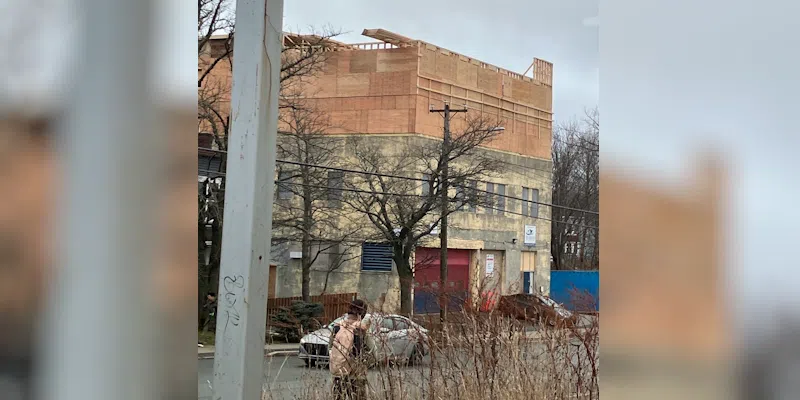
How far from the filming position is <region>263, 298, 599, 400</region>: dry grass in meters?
6.09

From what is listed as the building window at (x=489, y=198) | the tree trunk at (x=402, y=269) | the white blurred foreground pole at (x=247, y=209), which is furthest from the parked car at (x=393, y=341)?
the building window at (x=489, y=198)

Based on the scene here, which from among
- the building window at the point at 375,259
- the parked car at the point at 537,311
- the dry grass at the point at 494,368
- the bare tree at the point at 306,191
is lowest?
the dry grass at the point at 494,368

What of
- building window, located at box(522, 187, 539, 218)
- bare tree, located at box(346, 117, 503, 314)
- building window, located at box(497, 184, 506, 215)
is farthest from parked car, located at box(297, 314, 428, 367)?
building window, located at box(522, 187, 539, 218)

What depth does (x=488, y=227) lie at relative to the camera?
37.0 metres

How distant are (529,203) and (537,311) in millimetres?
33085

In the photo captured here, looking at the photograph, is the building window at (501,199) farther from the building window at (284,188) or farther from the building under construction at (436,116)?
the building window at (284,188)

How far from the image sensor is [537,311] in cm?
707

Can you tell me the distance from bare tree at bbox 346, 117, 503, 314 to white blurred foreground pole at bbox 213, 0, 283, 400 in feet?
79.3

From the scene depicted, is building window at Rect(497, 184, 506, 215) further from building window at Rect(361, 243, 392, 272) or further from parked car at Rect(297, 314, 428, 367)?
parked car at Rect(297, 314, 428, 367)
